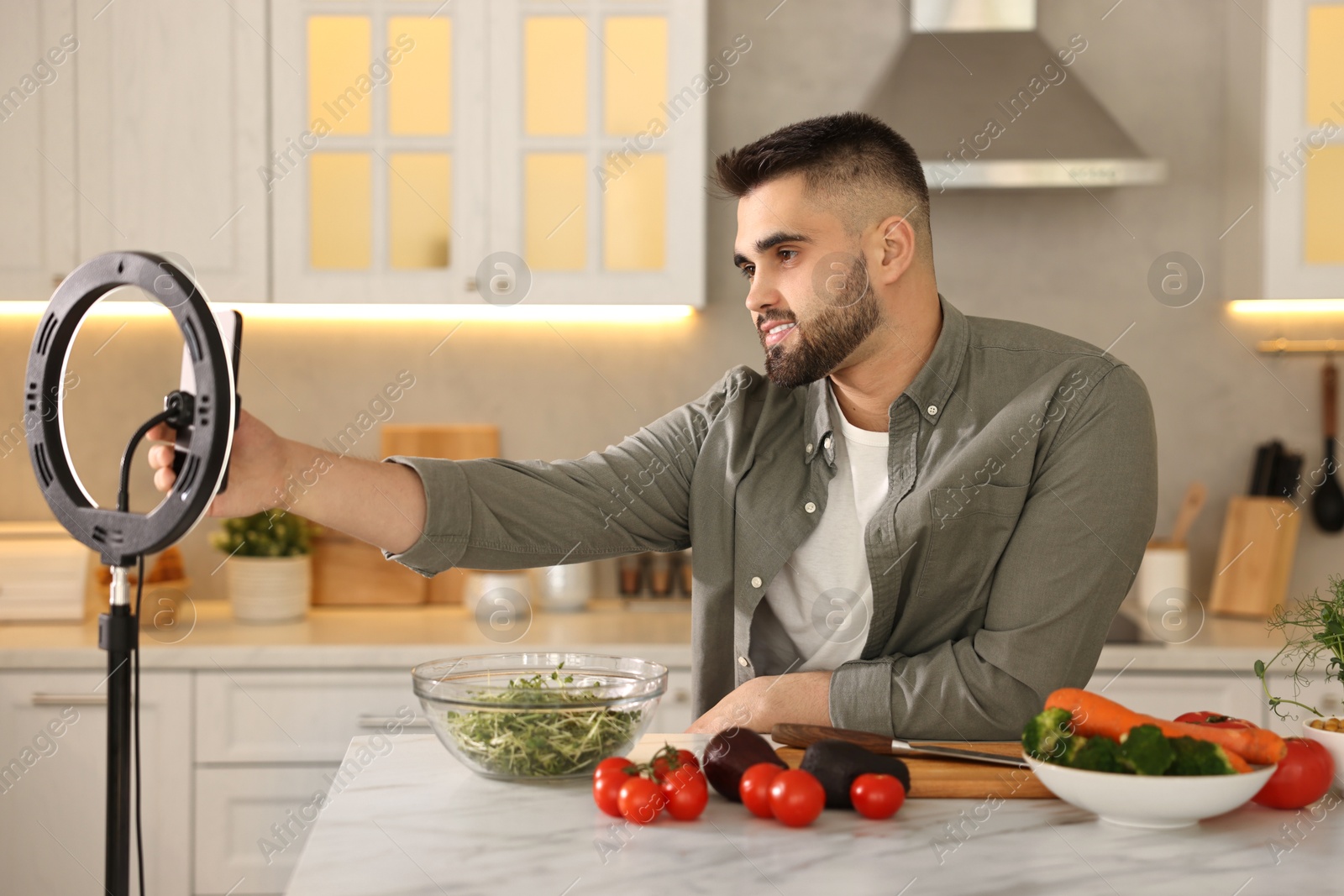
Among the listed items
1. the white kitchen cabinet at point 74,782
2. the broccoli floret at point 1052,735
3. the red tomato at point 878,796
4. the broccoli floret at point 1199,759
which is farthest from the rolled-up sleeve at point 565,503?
the white kitchen cabinet at point 74,782

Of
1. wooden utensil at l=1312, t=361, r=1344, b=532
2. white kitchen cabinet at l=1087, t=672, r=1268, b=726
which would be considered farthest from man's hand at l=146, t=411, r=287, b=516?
wooden utensil at l=1312, t=361, r=1344, b=532

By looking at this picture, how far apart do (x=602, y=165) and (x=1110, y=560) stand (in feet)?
5.43

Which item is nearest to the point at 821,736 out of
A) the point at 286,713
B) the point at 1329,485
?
the point at 286,713

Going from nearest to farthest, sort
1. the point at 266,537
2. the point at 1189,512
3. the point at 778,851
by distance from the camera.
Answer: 1. the point at 778,851
2. the point at 266,537
3. the point at 1189,512

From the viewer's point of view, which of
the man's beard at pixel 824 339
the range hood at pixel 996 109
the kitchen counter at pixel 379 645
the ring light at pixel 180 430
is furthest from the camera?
the range hood at pixel 996 109

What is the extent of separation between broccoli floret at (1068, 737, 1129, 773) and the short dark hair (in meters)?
0.93

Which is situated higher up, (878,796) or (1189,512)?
(1189,512)

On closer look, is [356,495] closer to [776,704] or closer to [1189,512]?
[776,704]

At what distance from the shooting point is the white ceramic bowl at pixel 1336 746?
3.73ft

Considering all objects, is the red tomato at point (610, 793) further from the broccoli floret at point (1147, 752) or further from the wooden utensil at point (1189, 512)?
the wooden utensil at point (1189, 512)

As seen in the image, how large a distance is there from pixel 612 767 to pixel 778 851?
0.18 metres

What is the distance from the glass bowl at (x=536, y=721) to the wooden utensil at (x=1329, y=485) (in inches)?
97.3

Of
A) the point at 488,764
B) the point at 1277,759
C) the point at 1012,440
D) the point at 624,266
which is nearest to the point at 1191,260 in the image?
the point at 624,266

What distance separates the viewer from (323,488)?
1336mm
